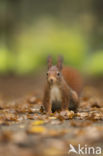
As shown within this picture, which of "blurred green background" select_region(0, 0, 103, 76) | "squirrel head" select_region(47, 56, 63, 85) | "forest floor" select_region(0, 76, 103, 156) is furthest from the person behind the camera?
"blurred green background" select_region(0, 0, 103, 76)

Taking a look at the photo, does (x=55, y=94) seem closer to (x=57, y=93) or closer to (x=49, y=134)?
(x=57, y=93)

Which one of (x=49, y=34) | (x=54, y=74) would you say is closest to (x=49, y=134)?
(x=54, y=74)

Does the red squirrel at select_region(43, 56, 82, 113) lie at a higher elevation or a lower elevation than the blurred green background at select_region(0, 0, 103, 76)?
lower

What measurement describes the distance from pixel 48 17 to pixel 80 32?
71.9 inches

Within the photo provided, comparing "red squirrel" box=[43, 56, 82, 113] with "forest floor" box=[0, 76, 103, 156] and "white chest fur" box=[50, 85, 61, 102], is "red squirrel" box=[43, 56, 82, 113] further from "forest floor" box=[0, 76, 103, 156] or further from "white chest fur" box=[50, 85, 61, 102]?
"forest floor" box=[0, 76, 103, 156]

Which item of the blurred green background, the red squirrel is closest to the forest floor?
the red squirrel

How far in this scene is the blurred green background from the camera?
16656mm

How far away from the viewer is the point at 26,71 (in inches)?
660

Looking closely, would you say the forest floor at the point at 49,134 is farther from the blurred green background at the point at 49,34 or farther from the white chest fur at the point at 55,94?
the blurred green background at the point at 49,34

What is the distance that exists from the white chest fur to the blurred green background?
1050cm

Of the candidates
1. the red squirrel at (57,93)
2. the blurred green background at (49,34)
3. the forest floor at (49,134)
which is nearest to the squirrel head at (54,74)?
the red squirrel at (57,93)

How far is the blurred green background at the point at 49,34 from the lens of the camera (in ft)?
54.6

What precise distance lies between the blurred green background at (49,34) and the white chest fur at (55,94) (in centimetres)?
1050

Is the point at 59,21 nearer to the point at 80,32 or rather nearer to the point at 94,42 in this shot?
the point at 80,32
